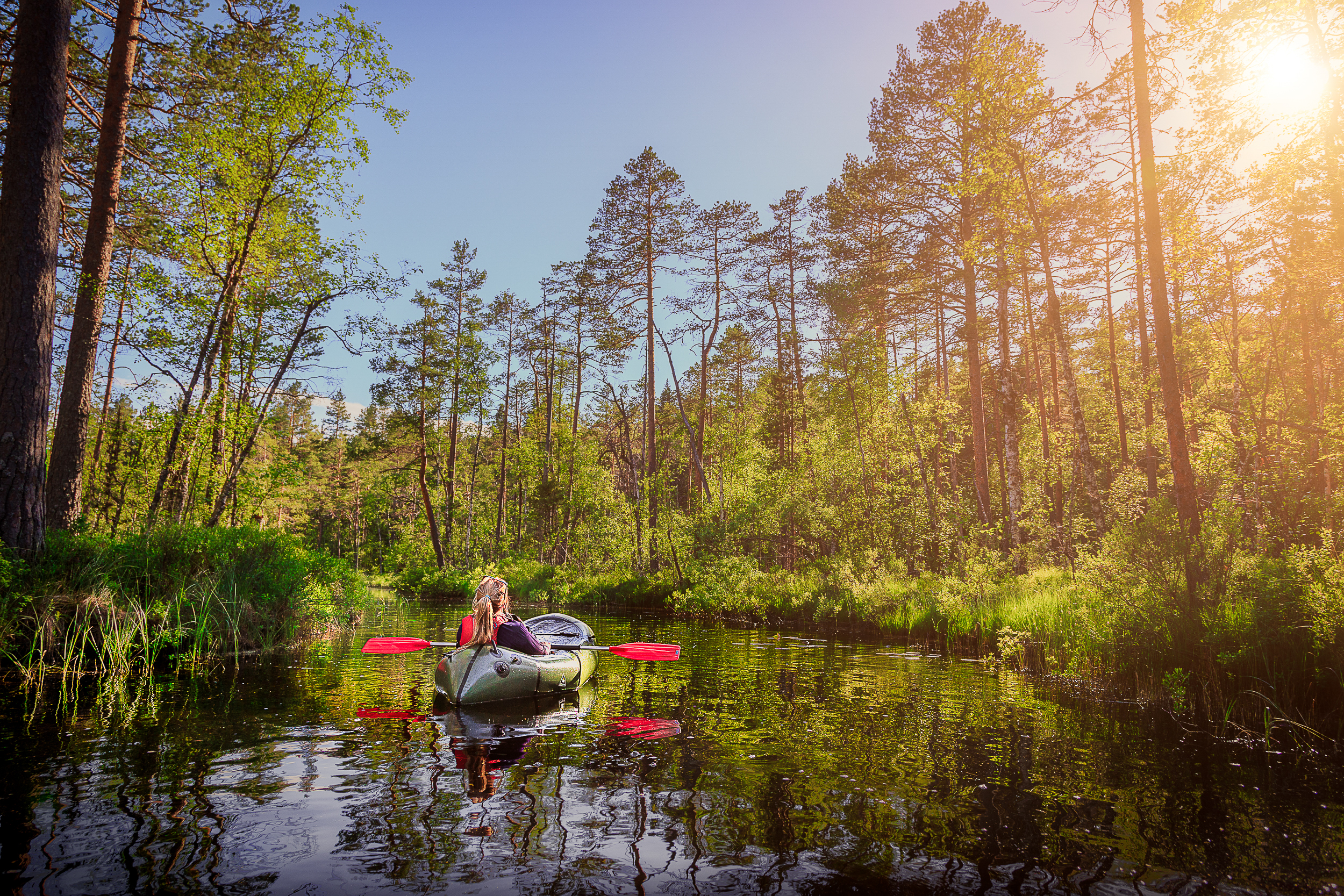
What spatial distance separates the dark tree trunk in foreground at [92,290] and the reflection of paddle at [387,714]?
626cm

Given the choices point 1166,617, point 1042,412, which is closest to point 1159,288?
point 1166,617

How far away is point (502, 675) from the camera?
7984 millimetres

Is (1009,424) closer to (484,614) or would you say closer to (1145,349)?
(1145,349)

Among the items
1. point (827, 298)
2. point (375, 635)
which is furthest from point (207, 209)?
point (827, 298)

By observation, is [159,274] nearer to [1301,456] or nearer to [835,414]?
[1301,456]

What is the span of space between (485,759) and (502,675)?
7.19 feet

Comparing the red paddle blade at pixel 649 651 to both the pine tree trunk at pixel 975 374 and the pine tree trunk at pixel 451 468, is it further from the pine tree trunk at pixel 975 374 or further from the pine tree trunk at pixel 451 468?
the pine tree trunk at pixel 451 468

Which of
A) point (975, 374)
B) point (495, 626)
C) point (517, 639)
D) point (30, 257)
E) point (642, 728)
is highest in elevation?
point (975, 374)

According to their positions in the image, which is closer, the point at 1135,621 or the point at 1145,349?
the point at 1135,621

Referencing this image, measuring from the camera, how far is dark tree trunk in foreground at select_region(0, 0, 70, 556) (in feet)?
26.9

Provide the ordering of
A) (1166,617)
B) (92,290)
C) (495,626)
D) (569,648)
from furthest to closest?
1. (92,290)
2. (569,648)
3. (495,626)
4. (1166,617)

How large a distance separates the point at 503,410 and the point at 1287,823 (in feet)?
133

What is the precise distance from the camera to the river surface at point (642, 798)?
3666 millimetres

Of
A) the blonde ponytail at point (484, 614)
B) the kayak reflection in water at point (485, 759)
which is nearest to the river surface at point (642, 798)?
the kayak reflection in water at point (485, 759)
